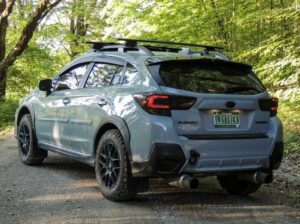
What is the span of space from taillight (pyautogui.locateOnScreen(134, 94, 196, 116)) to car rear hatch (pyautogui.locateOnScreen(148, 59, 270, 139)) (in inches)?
0.4

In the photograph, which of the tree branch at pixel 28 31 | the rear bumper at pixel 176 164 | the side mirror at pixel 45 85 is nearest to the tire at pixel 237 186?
the rear bumper at pixel 176 164

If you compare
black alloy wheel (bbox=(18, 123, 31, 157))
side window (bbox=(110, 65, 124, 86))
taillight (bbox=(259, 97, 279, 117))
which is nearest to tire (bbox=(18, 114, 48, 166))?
black alloy wheel (bbox=(18, 123, 31, 157))

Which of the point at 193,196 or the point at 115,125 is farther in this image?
the point at 193,196

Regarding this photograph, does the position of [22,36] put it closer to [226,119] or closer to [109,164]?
[109,164]

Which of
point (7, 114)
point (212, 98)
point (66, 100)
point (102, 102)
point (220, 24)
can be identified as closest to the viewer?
point (212, 98)

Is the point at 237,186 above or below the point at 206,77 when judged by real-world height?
below

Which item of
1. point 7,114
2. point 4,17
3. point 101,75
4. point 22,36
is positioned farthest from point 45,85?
point 4,17

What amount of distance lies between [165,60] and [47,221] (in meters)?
2.07

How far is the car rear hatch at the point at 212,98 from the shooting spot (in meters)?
4.79

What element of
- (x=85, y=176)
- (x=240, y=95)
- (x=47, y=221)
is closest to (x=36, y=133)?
(x=85, y=176)

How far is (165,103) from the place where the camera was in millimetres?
4738

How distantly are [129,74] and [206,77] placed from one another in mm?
907

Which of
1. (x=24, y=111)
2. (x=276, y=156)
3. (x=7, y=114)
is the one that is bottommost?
(x=7, y=114)

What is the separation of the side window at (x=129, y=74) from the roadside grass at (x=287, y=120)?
4372 millimetres
